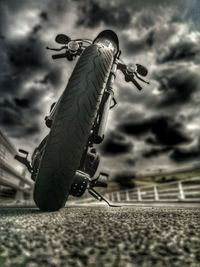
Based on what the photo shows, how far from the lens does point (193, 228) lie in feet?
4.72

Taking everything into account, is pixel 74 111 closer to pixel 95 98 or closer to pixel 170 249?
pixel 95 98

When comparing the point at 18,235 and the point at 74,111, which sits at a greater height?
the point at 74,111

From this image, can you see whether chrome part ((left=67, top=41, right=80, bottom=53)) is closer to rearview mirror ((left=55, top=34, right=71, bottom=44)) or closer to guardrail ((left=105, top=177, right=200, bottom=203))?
rearview mirror ((left=55, top=34, right=71, bottom=44))

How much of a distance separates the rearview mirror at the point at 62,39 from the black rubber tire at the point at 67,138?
130 centimetres

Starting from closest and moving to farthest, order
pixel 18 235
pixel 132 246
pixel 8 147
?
pixel 132 246
pixel 18 235
pixel 8 147

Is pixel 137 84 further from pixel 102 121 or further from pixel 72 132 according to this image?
pixel 72 132

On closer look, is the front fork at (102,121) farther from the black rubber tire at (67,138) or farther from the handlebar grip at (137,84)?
the handlebar grip at (137,84)

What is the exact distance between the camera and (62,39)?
3.82 metres

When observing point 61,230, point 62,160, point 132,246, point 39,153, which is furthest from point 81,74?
point 132,246

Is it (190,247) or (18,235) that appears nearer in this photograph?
(190,247)

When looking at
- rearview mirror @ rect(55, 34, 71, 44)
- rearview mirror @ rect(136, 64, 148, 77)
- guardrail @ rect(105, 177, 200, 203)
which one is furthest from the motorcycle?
guardrail @ rect(105, 177, 200, 203)

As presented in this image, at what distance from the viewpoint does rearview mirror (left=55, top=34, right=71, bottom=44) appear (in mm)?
3771

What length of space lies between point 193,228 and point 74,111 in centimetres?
154

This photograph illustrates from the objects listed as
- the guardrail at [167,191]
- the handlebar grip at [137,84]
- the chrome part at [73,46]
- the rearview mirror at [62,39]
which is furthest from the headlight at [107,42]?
the guardrail at [167,191]
